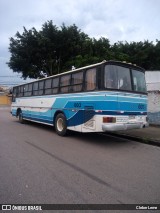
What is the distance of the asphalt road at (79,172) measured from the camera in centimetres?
466

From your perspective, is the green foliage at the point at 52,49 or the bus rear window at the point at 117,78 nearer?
the bus rear window at the point at 117,78

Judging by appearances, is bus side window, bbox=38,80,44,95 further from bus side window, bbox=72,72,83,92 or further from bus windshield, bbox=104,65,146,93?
bus windshield, bbox=104,65,146,93

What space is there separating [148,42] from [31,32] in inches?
779

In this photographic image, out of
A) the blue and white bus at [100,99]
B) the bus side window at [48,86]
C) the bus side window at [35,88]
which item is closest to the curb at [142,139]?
the blue and white bus at [100,99]

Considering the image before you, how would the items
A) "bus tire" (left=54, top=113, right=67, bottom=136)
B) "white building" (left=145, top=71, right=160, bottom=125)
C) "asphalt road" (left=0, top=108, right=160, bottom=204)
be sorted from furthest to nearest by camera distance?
"white building" (left=145, top=71, right=160, bottom=125)
"bus tire" (left=54, top=113, right=67, bottom=136)
"asphalt road" (left=0, top=108, right=160, bottom=204)

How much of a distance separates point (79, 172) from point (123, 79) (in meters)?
4.52

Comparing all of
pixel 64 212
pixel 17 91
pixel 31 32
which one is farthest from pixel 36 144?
pixel 31 32

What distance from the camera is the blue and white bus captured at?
892 centimetres

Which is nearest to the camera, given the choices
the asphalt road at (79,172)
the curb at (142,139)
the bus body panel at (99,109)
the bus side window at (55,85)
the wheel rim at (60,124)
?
the asphalt road at (79,172)

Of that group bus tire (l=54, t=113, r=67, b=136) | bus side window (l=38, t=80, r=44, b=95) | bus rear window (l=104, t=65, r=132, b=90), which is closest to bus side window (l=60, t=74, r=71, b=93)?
bus tire (l=54, t=113, r=67, b=136)

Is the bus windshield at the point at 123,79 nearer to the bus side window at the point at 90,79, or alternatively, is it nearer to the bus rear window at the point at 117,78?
the bus rear window at the point at 117,78

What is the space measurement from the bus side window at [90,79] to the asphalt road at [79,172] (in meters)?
2.08

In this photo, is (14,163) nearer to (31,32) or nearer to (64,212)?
(64,212)

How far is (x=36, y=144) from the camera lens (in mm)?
9367
